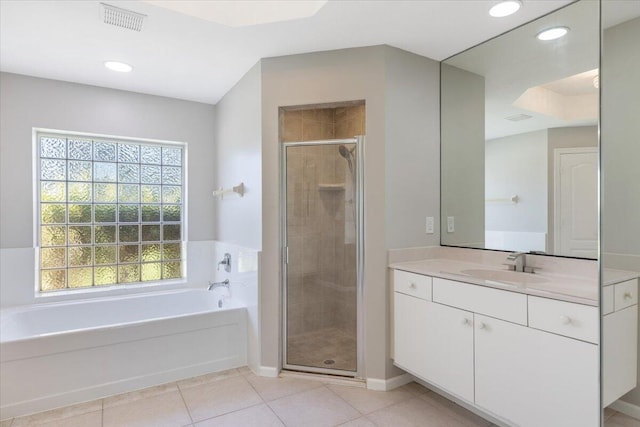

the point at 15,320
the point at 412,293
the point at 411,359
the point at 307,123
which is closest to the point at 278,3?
the point at 307,123

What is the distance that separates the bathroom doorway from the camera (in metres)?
2.58

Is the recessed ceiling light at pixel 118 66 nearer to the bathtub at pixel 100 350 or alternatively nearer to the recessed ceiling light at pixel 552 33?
the bathtub at pixel 100 350

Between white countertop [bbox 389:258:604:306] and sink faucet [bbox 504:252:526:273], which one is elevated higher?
sink faucet [bbox 504:252:526:273]

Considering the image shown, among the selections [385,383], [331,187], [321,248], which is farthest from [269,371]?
[331,187]

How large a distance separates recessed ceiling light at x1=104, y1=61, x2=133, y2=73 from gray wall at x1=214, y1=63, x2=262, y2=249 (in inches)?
34.7

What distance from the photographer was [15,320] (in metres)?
2.73

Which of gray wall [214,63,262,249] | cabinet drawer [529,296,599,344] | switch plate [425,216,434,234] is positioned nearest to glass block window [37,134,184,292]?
gray wall [214,63,262,249]

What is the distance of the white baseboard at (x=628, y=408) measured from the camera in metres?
1.50

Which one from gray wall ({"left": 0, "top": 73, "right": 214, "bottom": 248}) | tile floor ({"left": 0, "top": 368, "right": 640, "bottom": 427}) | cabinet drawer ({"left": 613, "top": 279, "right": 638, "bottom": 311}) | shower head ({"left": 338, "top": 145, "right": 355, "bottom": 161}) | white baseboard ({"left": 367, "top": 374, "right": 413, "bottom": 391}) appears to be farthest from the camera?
gray wall ({"left": 0, "top": 73, "right": 214, "bottom": 248})

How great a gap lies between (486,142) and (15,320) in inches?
156

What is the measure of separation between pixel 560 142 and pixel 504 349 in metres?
1.27

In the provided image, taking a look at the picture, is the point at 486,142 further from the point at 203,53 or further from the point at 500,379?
the point at 203,53

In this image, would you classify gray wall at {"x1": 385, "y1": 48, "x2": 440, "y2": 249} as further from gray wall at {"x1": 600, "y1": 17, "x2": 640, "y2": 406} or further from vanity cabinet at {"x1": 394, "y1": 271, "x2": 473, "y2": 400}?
gray wall at {"x1": 600, "y1": 17, "x2": 640, "y2": 406}

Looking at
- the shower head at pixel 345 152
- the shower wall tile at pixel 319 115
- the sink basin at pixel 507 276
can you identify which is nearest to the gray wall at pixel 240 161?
the shower wall tile at pixel 319 115
